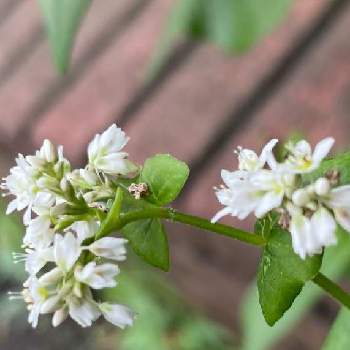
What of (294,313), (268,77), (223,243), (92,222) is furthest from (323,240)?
(268,77)

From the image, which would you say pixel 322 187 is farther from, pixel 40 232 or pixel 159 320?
pixel 159 320

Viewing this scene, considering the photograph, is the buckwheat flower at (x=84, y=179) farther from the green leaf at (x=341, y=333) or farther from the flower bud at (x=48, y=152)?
the green leaf at (x=341, y=333)

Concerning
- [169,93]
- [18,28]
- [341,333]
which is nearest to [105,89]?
[169,93]

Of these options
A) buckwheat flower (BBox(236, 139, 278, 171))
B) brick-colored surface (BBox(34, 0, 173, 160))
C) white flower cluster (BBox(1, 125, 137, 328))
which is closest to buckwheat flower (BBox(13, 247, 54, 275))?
white flower cluster (BBox(1, 125, 137, 328))

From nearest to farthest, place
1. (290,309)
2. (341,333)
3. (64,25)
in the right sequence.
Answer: (341,333) < (64,25) < (290,309)

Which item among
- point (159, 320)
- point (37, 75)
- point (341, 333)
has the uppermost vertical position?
point (341, 333)

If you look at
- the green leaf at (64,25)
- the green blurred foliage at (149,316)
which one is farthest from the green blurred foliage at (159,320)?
the green leaf at (64,25)

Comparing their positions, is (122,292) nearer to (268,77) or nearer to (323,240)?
(268,77)
